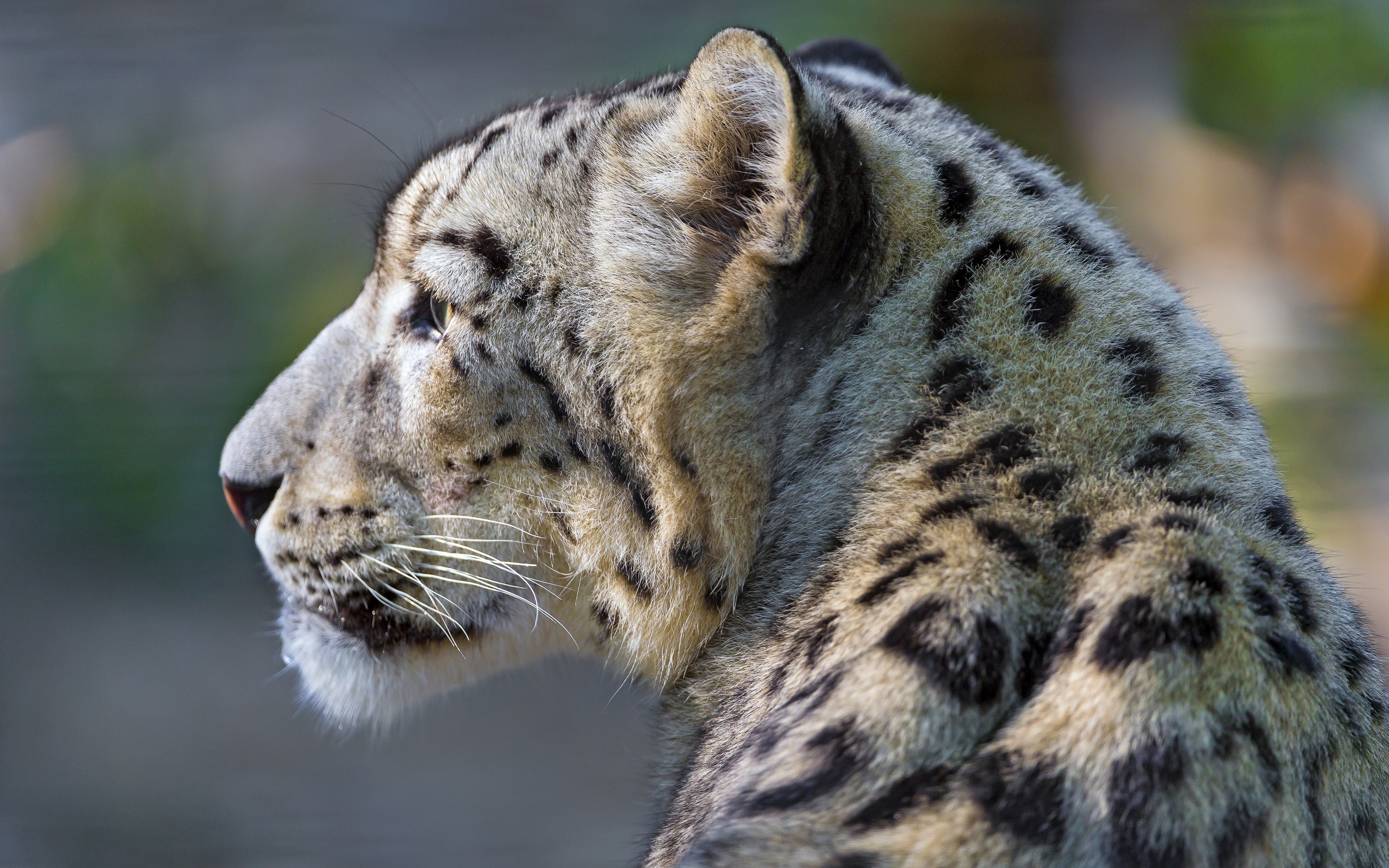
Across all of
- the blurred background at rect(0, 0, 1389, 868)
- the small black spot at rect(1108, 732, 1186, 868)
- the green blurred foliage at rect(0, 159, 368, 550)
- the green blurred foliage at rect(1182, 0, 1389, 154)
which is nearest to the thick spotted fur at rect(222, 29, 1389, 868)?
the small black spot at rect(1108, 732, 1186, 868)

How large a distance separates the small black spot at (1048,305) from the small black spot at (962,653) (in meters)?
0.40

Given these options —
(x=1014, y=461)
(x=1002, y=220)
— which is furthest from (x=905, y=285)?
(x=1014, y=461)

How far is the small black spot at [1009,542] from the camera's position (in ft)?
4.05

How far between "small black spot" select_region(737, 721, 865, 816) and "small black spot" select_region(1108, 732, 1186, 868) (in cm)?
23

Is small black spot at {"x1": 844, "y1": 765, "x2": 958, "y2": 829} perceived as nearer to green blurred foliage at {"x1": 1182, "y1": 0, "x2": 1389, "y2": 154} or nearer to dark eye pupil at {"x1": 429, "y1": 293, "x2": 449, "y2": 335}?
dark eye pupil at {"x1": 429, "y1": 293, "x2": 449, "y2": 335}

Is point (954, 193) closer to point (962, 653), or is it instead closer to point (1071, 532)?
point (1071, 532)

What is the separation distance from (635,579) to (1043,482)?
595mm

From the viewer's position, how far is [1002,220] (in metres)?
1.53

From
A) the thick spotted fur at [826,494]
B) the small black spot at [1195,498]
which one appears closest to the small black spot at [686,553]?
the thick spotted fur at [826,494]

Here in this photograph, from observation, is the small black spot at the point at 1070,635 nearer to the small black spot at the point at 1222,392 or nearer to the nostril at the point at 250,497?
the small black spot at the point at 1222,392

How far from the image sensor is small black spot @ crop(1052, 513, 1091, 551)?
124 cm

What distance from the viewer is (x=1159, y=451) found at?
4.33 ft

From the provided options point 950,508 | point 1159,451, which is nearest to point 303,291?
point 950,508

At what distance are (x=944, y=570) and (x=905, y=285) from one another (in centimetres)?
40
